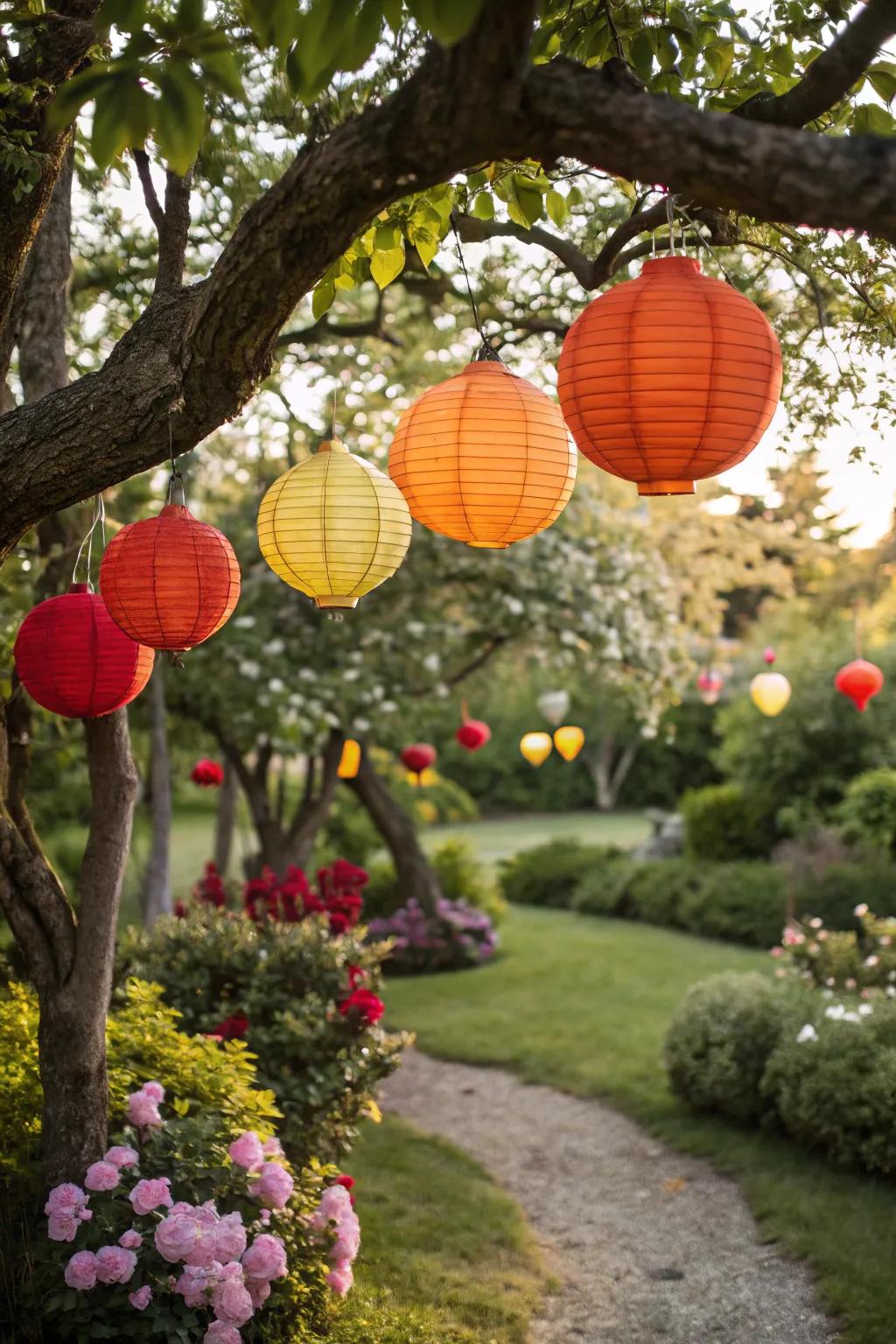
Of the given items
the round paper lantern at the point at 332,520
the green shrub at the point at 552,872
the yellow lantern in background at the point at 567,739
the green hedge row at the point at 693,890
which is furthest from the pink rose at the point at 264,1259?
the green shrub at the point at 552,872

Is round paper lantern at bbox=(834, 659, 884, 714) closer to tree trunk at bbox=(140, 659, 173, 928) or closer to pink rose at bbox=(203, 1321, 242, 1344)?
tree trunk at bbox=(140, 659, 173, 928)

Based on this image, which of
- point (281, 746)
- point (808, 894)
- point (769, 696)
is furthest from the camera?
point (808, 894)

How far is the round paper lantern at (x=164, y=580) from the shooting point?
10.9 feet

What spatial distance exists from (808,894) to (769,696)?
103 inches

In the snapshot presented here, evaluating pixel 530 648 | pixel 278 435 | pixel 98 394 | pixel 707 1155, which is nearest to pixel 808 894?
pixel 530 648

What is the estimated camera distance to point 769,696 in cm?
1090

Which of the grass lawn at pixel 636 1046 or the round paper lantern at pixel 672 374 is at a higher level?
the round paper lantern at pixel 672 374

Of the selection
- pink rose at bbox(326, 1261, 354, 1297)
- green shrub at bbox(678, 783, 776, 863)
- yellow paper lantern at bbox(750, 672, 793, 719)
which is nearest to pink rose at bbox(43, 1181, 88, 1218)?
pink rose at bbox(326, 1261, 354, 1297)

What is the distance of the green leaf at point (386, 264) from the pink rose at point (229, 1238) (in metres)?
2.89

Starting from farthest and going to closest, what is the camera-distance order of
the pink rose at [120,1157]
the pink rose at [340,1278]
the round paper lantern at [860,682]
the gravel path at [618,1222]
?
the round paper lantern at [860,682] < the gravel path at [618,1222] < the pink rose at [340,1278] < the pink rose at [120,1157]

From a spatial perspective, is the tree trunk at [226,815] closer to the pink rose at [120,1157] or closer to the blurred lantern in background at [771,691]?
the blurred lantern in background at [771,691]

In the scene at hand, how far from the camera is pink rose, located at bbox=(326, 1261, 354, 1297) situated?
4.47 metres

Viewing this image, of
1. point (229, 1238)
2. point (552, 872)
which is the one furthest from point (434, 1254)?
point (552, 872)

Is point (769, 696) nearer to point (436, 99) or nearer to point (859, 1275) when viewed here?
point (859, 1275)
